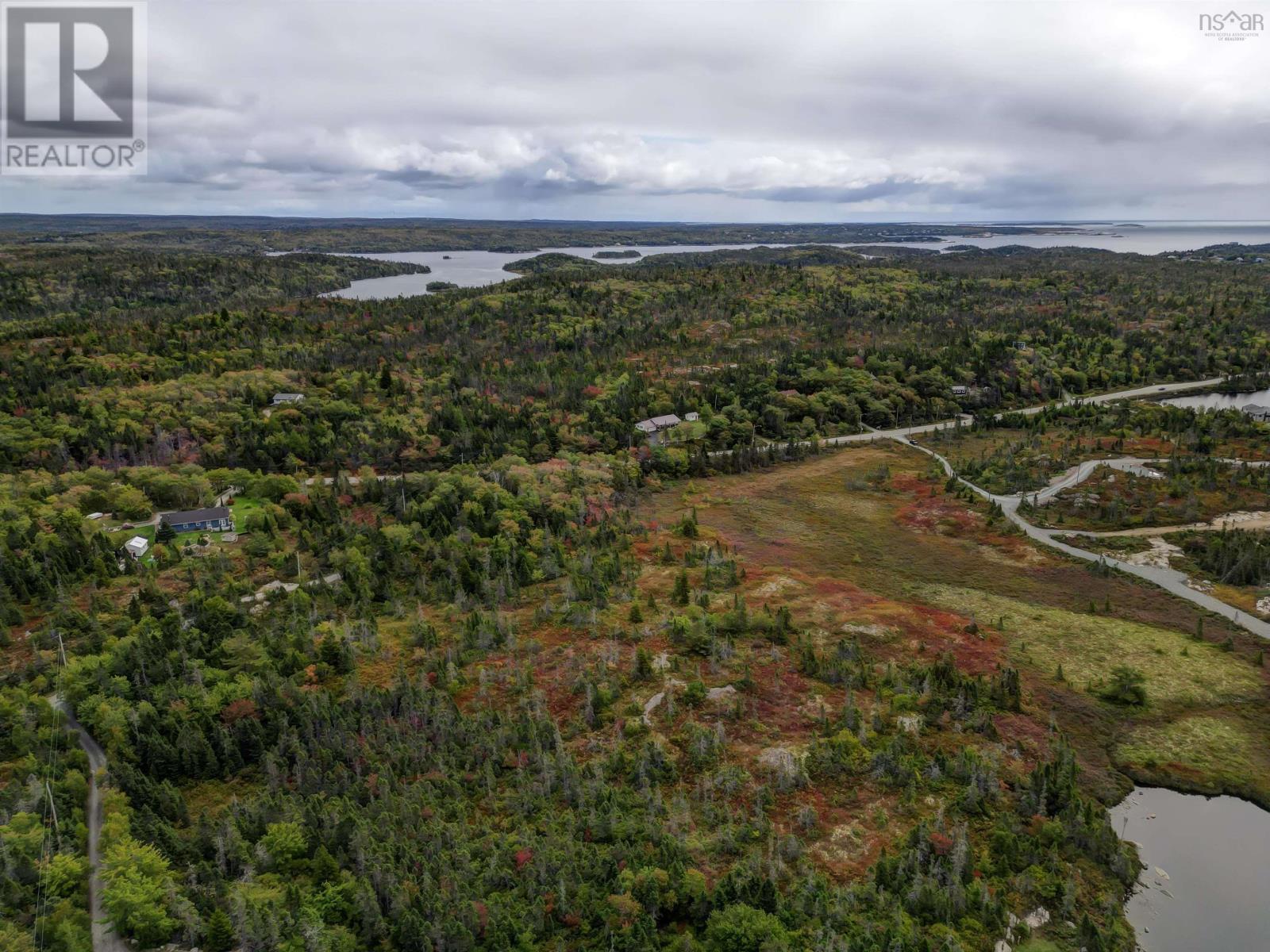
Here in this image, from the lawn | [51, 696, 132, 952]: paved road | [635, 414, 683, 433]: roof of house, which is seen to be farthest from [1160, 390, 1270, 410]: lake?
[51, 696, 132, 952]: paved road

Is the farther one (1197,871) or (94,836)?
(1197,871)

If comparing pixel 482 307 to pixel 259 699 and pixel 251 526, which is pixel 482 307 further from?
pixel 259 699

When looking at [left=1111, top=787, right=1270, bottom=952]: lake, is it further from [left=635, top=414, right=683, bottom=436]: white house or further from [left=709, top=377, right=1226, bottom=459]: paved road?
[left=635, top=414, right=683, bottom=436]: white house

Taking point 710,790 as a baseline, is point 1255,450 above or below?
above

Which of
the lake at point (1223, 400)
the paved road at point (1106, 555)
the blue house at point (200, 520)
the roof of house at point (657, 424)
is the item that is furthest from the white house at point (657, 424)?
the lake at point (1223, 400)

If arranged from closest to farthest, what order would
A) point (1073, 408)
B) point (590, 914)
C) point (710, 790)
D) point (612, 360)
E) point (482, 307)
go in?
point (590, 914) → point (710, 790) → point (1073, 408) → point (612, 360) → point (482, 307)

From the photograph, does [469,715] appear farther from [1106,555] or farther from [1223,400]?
[1223,400]

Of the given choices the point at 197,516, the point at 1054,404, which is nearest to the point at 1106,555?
the point at 1054,404

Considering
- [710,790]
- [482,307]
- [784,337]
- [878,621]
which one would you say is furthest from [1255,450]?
[482,307]
